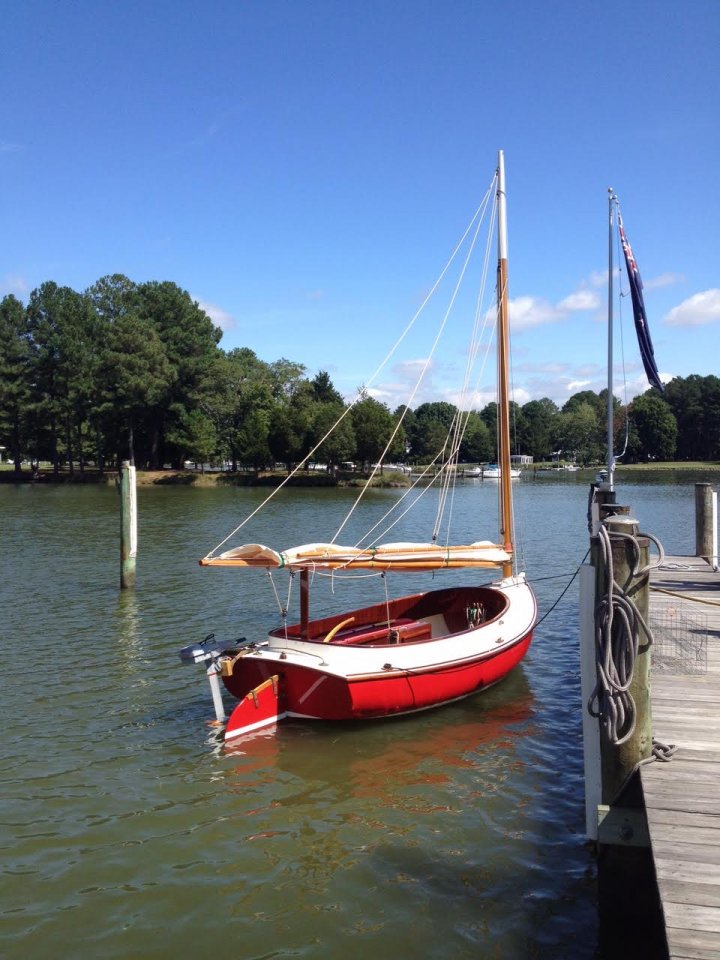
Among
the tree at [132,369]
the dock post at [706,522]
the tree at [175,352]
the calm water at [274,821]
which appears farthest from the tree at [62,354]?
the dock post at [706,522]

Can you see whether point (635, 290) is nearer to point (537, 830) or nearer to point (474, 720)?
point (474, 720)

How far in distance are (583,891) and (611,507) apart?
349 centimetres

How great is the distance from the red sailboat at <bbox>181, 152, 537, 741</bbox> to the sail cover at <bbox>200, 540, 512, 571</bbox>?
0.02 m

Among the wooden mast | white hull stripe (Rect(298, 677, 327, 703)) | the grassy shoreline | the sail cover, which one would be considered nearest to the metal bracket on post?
white hull stripe (Rect(298, 677, 327, 703))

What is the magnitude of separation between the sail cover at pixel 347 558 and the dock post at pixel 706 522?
26.2 ft

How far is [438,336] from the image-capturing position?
14258 mm

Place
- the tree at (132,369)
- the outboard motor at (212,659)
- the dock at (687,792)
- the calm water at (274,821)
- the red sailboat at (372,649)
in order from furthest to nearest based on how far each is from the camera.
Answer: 1. the tree at (132,369)
2. the outboard motor at (212,659)
3. the red sailboat at (372,649)
4. the calm water at (274,821)
5. the dock at (687,792)

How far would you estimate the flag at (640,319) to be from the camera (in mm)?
22172

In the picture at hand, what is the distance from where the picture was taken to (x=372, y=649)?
33.7ft

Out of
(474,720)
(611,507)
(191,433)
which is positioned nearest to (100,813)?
(474,720)

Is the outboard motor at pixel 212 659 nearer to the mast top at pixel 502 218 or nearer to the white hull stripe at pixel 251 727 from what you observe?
the white hull stripe at pixel 251 727

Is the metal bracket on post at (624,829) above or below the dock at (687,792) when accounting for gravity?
below

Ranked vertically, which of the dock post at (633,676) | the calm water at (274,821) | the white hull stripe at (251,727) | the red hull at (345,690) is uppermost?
the dock post at (633,676)

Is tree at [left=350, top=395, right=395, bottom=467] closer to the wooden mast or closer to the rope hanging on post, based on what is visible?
the wooden mast
